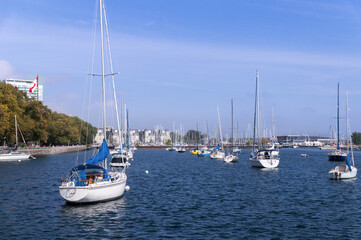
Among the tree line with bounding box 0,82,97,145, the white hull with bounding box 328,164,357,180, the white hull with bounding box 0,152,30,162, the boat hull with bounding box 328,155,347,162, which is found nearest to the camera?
the white hull with bounding box 328,164,357,180

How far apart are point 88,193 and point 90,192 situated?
0.16m

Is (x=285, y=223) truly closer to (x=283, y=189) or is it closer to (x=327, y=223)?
(x=327, y=223)

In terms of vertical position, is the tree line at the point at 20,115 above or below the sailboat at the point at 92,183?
above

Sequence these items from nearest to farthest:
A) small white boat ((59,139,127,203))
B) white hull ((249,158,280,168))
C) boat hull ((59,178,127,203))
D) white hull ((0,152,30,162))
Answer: boat hull ((59,178,127,203)) → small white boat ((59,139,127,203)) → white hull ((249,158,280,168)) → white hull ((0,152,30,162))

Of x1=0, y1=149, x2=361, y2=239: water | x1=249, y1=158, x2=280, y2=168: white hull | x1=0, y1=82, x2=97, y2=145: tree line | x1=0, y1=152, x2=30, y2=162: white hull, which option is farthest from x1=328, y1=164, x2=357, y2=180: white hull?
x1=0, y1=152, x2=30, y2=162: white hull

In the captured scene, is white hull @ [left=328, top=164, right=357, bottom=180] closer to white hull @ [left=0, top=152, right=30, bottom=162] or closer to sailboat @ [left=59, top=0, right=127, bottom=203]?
sailboat @ [left=59, top=0, right=127, bottom=203]

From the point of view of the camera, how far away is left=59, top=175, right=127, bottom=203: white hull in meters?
28.0

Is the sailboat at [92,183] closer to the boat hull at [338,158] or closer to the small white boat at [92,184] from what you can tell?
the small white boat at [92,184]

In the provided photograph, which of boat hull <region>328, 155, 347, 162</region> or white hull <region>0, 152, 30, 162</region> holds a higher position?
white hull <region>0, 152, 30, 162</region>

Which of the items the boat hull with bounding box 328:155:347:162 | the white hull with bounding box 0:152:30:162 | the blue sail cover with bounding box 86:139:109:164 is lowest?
the boat hull with bounding box 328:155:347:162

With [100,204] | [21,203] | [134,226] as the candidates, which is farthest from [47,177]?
Result: [134,226]

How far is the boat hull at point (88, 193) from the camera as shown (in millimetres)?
27952

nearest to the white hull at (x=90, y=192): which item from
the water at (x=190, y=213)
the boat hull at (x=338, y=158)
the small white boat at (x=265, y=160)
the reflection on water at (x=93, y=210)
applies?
the reflection on water at (x=93, y=210)

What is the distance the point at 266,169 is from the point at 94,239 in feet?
155
